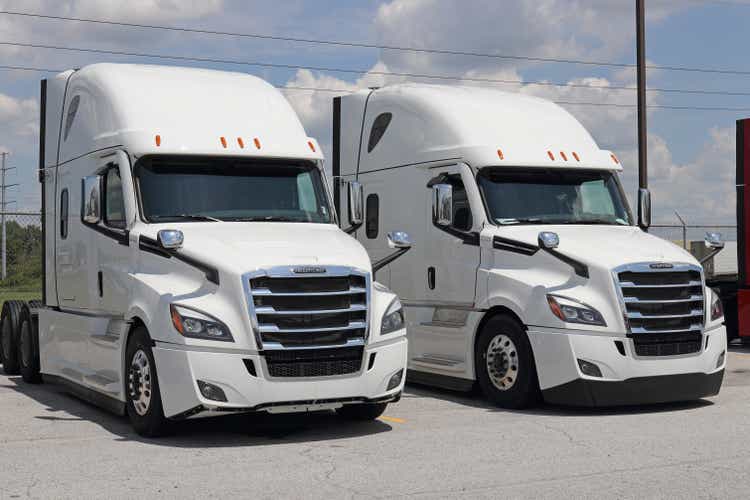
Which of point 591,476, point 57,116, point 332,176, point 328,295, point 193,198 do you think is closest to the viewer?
point 591,476

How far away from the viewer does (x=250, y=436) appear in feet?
34.1

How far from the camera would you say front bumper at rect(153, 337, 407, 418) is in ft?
31.5

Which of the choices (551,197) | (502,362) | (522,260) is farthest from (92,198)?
(551,197)

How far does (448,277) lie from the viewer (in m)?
13.4

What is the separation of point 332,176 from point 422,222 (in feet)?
7.76

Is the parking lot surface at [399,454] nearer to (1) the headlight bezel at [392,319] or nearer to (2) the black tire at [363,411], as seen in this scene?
(2) the black tire at [363,411]

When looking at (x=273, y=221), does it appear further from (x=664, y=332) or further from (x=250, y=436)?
(x=664, y=332)

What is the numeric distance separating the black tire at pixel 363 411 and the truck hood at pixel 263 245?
4.85ft

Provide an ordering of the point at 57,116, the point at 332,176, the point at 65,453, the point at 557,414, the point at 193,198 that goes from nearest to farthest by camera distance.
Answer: the point at 65,453 → the point at 193,198 → the point at 557,414 → the point at 57,116 → the point at 332,176

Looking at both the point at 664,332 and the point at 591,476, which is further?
the point at 664,332

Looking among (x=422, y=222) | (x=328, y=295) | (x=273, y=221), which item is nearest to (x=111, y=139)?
(x=273, y=221)

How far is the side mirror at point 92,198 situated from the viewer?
36.4ft

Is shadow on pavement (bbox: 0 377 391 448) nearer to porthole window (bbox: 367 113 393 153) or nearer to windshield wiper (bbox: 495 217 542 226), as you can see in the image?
windshield wiper (bbox: 495 217 542 226)

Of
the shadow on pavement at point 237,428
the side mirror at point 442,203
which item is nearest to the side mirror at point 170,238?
the shadow on pavement at point 237,428
